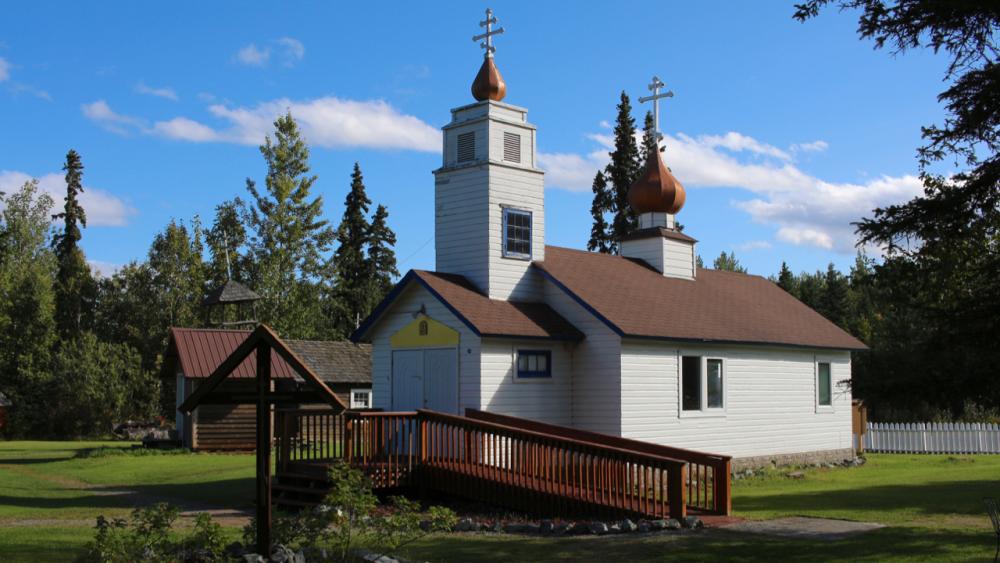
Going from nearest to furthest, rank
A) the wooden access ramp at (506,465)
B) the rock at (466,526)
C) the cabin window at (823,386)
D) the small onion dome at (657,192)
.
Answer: the rock at (466,526) → the wooden access ramp at (506,465) → the small onion dome at (657,192) → the cabin window at (823,386)

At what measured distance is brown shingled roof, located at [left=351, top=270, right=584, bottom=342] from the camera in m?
19.6

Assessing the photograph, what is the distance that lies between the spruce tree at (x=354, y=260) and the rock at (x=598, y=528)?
44426 mm

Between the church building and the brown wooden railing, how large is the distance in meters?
1.12

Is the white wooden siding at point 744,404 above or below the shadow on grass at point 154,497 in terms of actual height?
above

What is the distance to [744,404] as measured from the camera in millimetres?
23875

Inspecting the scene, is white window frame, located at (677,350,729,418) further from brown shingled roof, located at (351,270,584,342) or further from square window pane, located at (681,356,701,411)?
brown shingled roof, located at (351,270,584,342)

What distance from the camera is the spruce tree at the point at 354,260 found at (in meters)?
59.3

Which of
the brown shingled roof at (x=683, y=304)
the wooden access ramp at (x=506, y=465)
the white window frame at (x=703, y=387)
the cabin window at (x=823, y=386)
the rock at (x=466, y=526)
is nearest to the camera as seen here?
the rock at (x=466, y=526)

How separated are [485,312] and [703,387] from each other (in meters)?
5.96

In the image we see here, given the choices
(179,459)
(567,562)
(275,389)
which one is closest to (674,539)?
(567,562)

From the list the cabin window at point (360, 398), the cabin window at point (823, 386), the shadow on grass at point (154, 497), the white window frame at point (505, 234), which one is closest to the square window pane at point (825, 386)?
the cabin window at point (823, 386)

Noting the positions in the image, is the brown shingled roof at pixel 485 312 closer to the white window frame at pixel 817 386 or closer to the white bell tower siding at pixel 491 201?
the white bell tower siding at pixel 491 201

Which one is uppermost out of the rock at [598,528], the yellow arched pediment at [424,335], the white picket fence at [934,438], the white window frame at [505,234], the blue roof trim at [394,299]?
the white window frame at [505,234]

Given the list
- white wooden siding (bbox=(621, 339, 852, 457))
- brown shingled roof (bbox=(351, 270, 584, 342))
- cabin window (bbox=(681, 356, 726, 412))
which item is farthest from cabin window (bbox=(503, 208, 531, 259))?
cabin window (bbox=(681, 356, 726, 412))
